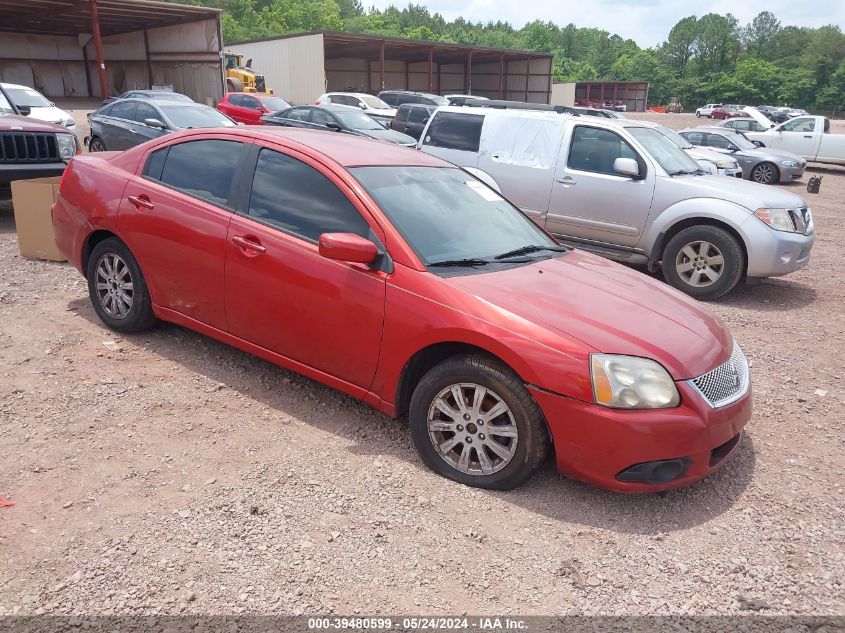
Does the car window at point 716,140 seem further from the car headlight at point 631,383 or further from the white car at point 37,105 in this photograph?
the car headlight at point 631,383

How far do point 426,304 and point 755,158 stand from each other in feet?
59.1

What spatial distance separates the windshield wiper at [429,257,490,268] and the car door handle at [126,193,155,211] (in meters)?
2.16

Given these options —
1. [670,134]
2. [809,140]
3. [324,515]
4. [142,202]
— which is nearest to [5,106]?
[142,202]

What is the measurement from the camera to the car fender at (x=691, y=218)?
6.94 meters

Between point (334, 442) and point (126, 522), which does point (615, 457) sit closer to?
point (334, 442)

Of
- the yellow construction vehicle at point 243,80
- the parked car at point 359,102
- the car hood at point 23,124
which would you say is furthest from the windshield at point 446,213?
the yellow construction vehicle at point 243,80

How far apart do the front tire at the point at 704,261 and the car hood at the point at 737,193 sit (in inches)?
13.7

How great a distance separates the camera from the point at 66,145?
342 inches

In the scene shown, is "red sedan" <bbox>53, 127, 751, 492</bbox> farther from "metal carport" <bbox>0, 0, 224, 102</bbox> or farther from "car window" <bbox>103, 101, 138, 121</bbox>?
"metal carport" <bbox>0, 0, 224, 102</bbox>

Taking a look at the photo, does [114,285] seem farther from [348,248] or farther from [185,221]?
[348,248]

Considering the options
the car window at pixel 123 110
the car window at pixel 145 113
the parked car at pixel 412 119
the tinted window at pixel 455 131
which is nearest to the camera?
the tinted window at pixel 455 131

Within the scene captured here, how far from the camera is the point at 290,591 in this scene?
2596 mm

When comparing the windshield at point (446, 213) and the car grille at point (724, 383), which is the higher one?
the windshield at point (446, 213)

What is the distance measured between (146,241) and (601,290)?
9.82 feet
